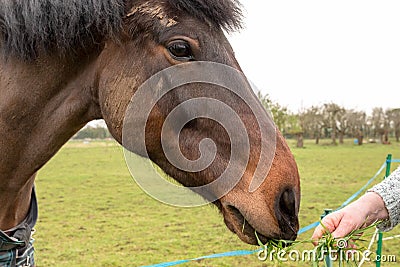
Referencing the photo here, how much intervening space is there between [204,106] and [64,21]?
0.61 m

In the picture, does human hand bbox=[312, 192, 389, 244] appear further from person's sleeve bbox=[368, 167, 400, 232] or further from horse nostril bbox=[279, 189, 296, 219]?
horse nostril bbox=[279, 189, 296, 219]

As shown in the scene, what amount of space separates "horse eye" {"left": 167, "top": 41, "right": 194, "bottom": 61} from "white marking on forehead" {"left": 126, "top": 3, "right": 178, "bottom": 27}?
8cm

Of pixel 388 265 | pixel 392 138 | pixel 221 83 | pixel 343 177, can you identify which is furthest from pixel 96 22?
pixel 392 138

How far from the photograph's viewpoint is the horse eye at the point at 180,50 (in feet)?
4.90

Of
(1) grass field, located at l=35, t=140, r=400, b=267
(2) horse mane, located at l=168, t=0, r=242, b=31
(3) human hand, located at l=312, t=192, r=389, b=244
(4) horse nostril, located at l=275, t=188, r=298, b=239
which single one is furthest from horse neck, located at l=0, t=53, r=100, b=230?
(1) grass field, located at l=35, t=140, r=400, b=267

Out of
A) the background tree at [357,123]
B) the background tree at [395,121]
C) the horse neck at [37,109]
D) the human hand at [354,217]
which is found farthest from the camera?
the background tree at [357,123]

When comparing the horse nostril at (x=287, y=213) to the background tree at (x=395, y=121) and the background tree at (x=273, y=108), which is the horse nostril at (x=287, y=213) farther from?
the background tree at (x=395, y=121)

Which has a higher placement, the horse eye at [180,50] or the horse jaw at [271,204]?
the horse eye at [180,50]

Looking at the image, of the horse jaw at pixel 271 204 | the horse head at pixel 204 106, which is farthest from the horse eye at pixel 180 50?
the horse jaw at pixel 271 204

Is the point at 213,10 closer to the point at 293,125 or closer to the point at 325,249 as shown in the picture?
the point at 325,249

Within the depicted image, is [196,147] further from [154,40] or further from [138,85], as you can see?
[154,40]

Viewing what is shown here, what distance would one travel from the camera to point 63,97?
5.34 feet

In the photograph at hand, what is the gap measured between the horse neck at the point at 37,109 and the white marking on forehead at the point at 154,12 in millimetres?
263

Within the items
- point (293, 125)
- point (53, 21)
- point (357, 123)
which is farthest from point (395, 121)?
point (53, 21)
